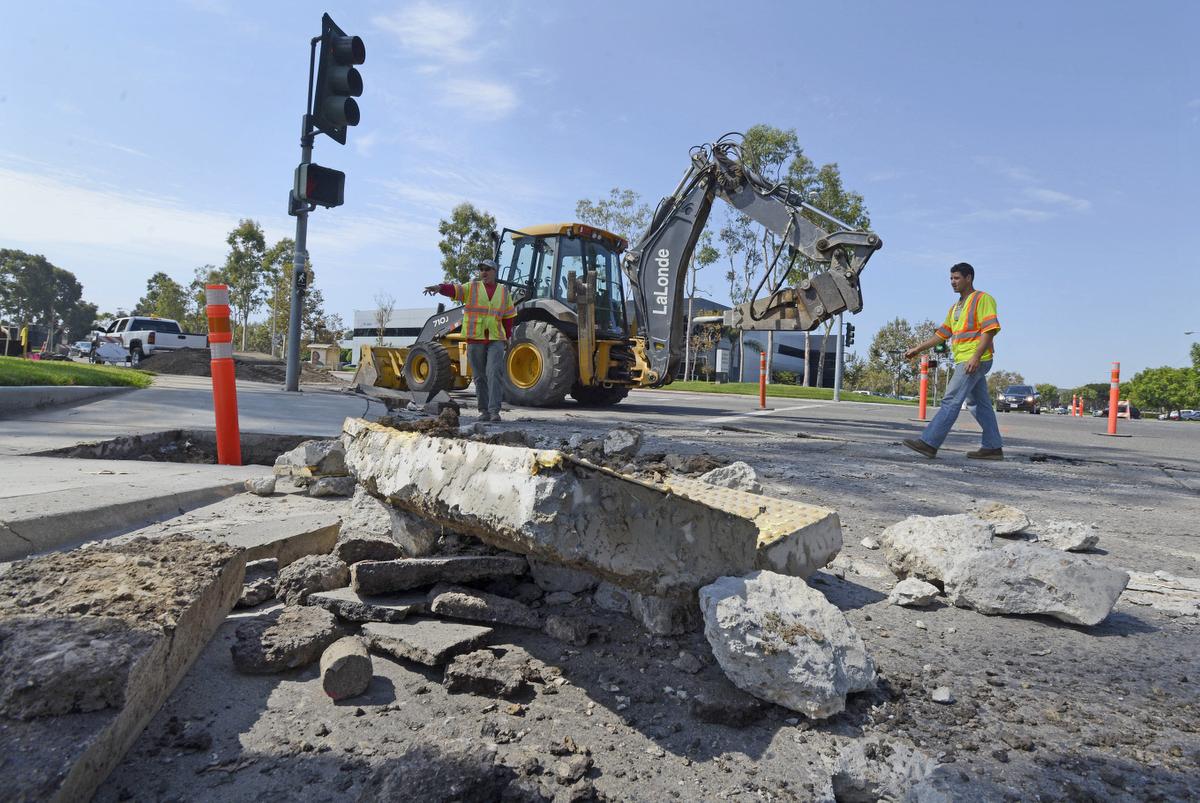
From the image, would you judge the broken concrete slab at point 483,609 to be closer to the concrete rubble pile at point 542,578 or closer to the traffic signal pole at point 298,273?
the concrete rubble pile at point 542,578

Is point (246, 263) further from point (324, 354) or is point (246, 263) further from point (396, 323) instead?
point (396, 323)

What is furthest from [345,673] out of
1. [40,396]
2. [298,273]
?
[298,273]

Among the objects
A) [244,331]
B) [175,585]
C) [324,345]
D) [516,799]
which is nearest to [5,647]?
[175,585]

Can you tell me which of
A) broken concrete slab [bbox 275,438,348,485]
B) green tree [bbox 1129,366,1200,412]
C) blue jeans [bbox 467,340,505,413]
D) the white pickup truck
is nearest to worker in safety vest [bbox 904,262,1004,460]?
blue jeans [bbox 467,340,505,413]

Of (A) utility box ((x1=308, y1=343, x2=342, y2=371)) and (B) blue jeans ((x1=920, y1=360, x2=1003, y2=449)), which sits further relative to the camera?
(A) utility box ((x1=308, y1=343, x2=342, y2=371))

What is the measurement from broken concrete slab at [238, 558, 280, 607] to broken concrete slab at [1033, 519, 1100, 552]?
10.7 ft

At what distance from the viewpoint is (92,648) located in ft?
4.62

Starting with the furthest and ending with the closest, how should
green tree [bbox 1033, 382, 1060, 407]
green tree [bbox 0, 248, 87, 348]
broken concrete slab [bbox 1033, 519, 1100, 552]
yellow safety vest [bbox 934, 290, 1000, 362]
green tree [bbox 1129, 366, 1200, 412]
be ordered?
green tree [bbox 1033, 382, 1060, 407], green tree [bbox 0, 248, 87, 348], green tree [bbox 1129, 366, 1200, 412], yellow safety vest [bbox 934, 290, 1000, 362], broken concrete slab [bbox 1033, 519, 1100, 552]

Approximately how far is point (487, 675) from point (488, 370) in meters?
6.37

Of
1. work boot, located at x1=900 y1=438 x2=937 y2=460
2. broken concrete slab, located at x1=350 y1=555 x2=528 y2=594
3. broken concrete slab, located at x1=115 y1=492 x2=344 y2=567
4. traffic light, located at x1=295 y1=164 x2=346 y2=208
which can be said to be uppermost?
traffic light, located at x1=295 y1=164 x2=346 y2=208

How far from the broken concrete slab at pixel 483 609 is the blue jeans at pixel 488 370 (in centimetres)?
592

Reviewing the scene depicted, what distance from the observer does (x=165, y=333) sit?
82.6 ft

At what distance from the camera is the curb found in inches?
234

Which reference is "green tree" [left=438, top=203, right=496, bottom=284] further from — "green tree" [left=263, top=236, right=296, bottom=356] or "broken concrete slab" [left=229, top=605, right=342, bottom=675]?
"broken concrete slab" [left=229, top=605, right=342, bottom=675]
